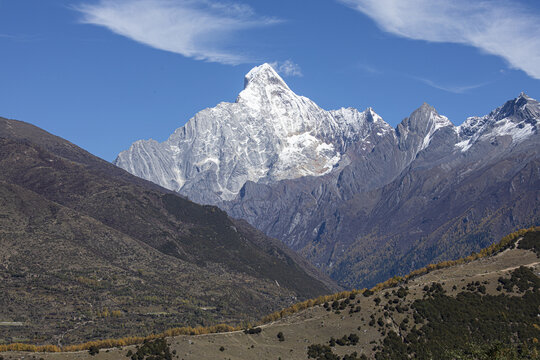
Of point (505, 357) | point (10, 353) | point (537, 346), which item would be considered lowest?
point (10, 353)

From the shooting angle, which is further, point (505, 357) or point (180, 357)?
point (180, 357)

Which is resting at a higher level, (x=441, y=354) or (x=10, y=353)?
(x=441, y=354)

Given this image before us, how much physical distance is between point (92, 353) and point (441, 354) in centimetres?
9214

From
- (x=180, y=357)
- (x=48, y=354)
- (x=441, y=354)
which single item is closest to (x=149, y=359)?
(x=180, y=357)

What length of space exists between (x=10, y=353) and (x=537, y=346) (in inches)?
5504

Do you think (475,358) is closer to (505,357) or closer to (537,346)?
(505,357)

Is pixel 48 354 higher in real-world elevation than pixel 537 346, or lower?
lower

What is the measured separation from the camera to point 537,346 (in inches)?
7864

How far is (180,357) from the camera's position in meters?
198

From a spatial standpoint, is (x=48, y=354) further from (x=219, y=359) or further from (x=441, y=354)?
(x=441, y=354)

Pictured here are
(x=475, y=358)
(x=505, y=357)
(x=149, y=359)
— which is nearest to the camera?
(x=505, y=357)

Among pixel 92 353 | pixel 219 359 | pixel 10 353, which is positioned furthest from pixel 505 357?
pixel 10 353

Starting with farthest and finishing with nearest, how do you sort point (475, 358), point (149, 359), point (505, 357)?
point (149, 359) < point (475, 358) < point (505, 357)

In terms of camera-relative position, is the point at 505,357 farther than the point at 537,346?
No
